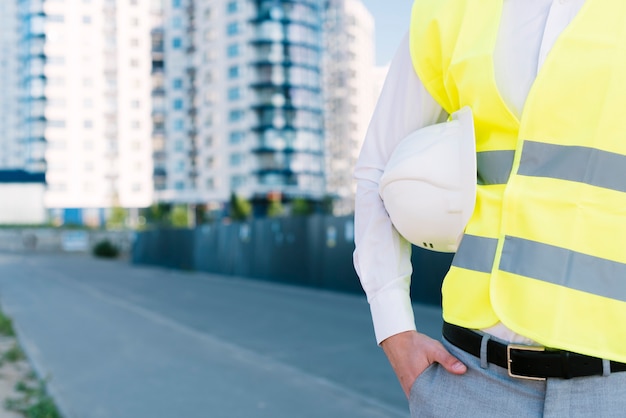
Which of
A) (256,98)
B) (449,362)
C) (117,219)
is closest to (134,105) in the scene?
(256,98)

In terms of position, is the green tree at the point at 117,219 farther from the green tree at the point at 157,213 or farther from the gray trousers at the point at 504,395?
the gray trousers at the point at 504,395

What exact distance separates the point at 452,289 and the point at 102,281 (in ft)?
70.9

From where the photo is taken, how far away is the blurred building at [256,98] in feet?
250

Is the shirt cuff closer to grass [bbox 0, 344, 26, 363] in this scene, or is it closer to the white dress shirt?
the white dress shirt

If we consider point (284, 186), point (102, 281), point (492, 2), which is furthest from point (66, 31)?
point (492, 2)

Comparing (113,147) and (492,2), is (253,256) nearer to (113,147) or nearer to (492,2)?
(492,2)

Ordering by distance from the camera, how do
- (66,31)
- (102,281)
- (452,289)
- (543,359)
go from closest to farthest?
1. (543,359)
2. (452,289)
3. (102,281)
4. (66,31)

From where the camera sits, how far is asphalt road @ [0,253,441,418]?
602cm

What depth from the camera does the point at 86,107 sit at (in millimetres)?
92000

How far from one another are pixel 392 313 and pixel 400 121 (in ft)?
1.40

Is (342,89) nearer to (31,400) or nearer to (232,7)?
(232,7)

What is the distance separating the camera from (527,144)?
4.50 ft

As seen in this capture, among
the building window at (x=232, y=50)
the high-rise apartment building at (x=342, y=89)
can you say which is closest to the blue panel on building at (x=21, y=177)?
the building window at (x=232, y=50)

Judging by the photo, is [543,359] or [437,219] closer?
[543,359]
